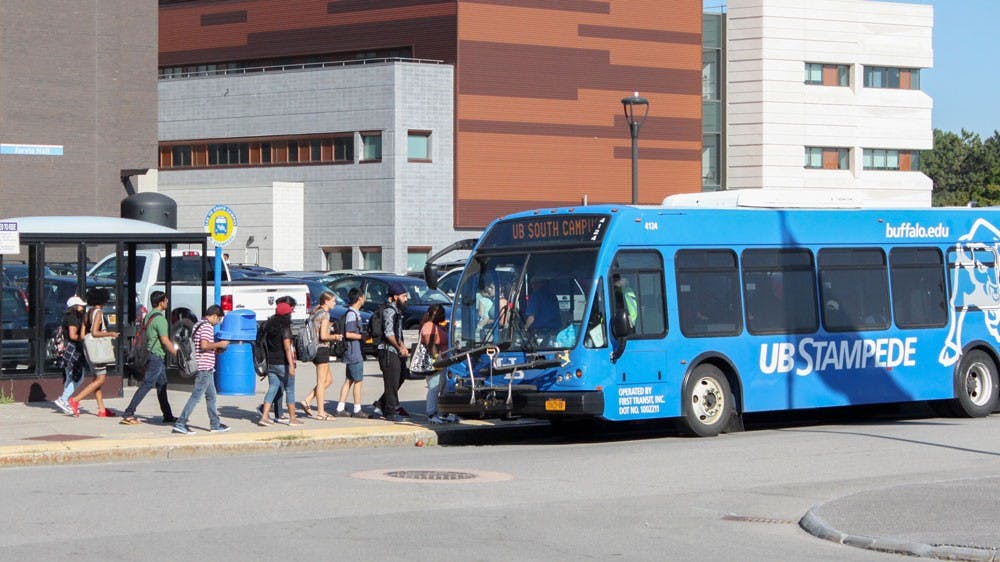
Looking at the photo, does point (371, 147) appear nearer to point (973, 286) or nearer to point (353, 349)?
point (353, 349)

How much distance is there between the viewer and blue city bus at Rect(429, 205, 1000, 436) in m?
17.4

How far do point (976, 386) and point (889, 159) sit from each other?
5450 cm

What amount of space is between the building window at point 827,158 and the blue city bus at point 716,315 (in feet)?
170

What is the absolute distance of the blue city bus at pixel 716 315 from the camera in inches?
685

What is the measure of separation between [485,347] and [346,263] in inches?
1834

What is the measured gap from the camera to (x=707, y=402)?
18297 millimetres

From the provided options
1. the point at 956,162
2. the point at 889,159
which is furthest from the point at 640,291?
the point at 956,162

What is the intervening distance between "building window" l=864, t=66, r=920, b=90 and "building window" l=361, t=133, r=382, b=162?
26.1 m

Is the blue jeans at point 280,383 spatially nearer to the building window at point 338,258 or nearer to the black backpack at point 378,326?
the black backpack at point 378,326

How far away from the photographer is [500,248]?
18422 millimetres

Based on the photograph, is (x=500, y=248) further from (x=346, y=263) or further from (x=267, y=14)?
(x=267, y=14)

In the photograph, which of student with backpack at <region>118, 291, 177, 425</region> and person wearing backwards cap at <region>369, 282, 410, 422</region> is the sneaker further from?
person wearing backwards cap at <region>369, 282, 410, 422</region>

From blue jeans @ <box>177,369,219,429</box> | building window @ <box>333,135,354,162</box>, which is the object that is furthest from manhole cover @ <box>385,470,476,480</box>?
building window @ <box>333,135,354,162</box>

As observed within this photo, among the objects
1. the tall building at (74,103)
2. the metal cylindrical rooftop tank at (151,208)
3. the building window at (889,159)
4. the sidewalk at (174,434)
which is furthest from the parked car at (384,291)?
the building window at (889,159)
